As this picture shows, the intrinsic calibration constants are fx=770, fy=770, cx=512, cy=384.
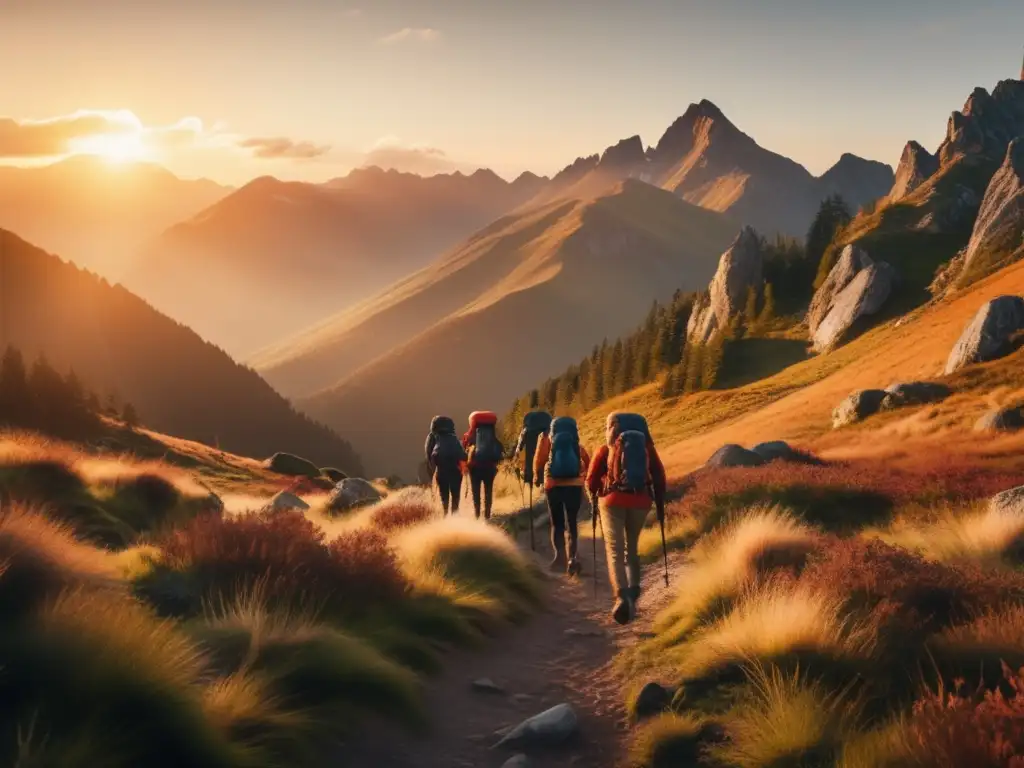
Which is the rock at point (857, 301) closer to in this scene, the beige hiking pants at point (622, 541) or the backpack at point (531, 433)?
the backpack at point (531, 433)

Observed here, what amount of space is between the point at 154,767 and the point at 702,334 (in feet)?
384

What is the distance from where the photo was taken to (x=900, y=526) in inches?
548

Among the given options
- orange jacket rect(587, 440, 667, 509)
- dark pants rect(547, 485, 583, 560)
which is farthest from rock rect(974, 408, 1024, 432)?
orange jacket rect(587, 440, 667, 509)

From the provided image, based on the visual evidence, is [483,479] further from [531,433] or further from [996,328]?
[996,328]

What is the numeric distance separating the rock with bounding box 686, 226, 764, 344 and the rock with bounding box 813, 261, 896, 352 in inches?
869

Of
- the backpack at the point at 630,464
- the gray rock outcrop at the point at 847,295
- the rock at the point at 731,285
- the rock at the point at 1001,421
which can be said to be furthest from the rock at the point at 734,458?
the rock at the point at 731,285

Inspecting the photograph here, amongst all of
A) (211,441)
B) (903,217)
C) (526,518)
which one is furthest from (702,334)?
(211,441)

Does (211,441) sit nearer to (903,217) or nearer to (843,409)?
(903,217)

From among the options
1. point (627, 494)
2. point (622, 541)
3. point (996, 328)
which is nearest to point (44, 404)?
point (996, 328)

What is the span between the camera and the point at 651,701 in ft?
25.1

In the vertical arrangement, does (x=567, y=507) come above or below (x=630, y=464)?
below

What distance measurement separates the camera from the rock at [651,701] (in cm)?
757

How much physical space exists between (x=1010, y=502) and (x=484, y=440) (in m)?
10.9

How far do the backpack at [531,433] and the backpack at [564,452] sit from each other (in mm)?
3073
